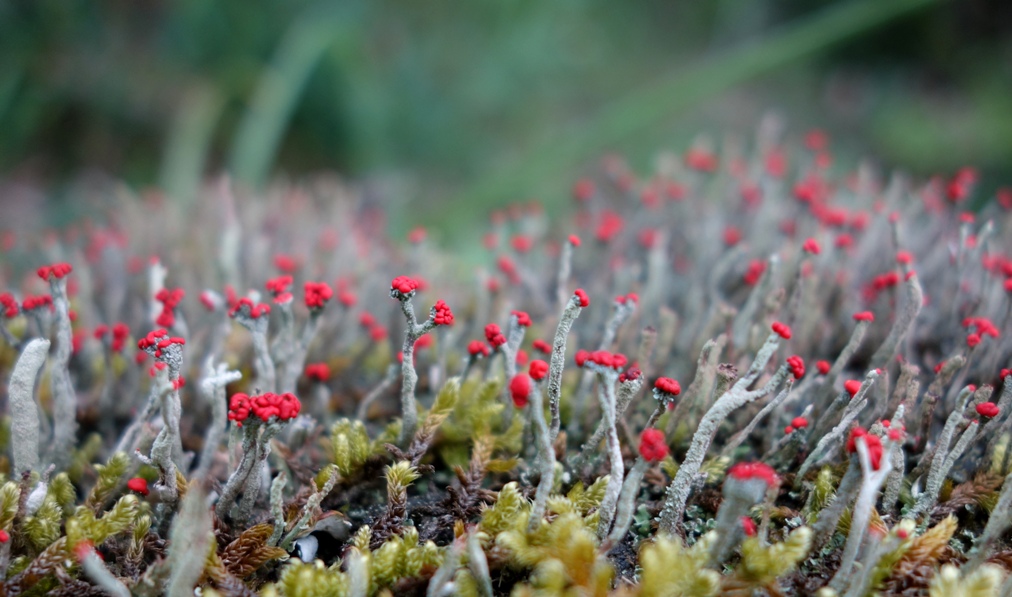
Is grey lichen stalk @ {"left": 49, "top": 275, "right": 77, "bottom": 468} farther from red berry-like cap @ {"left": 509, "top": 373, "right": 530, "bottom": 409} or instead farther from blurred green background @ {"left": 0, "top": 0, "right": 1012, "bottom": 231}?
blurred green background @ {"left": 0, "top": 0, "right": 1012, "bottom": 231}

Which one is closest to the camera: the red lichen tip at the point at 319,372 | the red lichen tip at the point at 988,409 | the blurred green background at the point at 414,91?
the red lichen tip at the point at 988,409

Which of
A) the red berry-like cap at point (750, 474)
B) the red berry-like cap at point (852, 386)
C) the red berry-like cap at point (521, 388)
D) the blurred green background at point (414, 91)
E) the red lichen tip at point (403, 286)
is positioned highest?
the blurred green background at point (414, 91)

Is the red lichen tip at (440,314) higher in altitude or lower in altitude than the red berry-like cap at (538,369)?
higher

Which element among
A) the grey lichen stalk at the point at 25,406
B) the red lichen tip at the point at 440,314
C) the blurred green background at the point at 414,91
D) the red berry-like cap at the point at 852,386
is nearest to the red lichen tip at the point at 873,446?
the red berry-like cap at the point at 852,386

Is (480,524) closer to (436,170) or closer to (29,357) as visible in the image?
(29,357)

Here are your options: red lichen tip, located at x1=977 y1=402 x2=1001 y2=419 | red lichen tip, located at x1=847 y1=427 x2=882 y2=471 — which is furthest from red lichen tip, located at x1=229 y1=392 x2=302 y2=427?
red lichen tip, located at x1=977 y1=402 x2=1001 y2=419

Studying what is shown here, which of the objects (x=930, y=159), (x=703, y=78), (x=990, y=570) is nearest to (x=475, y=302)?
(x=990, y=570)

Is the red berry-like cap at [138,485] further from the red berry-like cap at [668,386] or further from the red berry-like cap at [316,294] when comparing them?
the red berry-like cap at [668,386]

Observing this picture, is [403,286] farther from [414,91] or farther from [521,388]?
[414,91]
